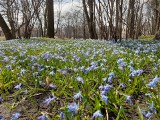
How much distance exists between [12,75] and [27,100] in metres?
0.89

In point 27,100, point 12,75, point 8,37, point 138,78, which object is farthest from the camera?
point 8,37

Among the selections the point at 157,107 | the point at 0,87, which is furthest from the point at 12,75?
the point at 157,107

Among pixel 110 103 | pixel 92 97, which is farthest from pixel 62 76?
pixel 110 103

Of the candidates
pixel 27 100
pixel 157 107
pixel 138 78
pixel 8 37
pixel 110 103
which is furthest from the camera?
pixel 8 37

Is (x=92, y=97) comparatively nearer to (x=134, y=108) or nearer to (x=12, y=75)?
(x=134, y=108)

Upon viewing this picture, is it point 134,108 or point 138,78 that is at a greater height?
point 138,78

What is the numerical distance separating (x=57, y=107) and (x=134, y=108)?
2.63 ft

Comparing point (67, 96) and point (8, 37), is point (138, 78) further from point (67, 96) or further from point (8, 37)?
point (8, 37)

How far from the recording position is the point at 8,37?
61.9 ft

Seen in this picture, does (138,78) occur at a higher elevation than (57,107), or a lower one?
higher

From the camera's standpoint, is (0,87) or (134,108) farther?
(0,87)

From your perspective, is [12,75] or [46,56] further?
[46,56]

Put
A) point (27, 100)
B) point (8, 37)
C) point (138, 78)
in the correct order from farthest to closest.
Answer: point (8, 37), point (138, 78), point (27, 100)

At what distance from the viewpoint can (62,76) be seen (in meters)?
3.67
